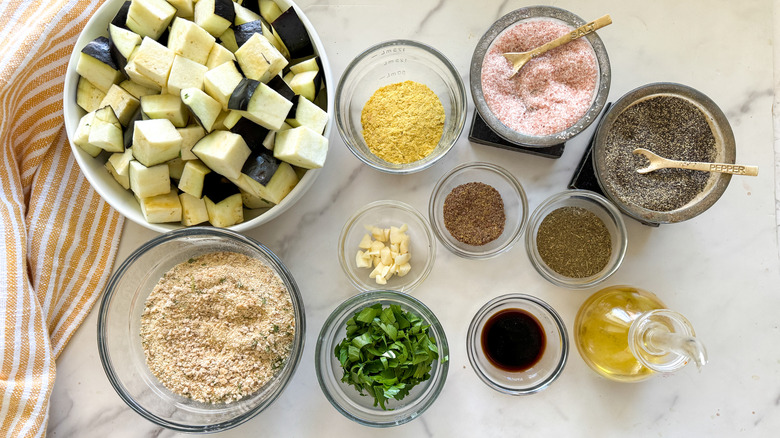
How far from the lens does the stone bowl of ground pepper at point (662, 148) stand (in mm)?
1463

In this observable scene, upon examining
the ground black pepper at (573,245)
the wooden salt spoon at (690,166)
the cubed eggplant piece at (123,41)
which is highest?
the wooden salt spoon at (690,166)

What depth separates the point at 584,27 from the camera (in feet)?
4.76

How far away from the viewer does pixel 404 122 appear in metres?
1.53

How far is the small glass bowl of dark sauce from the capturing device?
156cm

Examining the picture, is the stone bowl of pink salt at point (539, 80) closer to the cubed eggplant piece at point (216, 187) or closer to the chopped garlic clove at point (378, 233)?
the chopped garlic clove at point (378, 233)

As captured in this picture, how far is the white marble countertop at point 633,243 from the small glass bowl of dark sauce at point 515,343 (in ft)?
A: 0.25

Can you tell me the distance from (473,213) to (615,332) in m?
0.52

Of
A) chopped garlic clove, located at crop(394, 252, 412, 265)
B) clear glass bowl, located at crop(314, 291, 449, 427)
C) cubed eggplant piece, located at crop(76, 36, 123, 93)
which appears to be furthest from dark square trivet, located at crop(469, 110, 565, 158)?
cubed eggplant piece, located at crop(76, 36, 123, 93)

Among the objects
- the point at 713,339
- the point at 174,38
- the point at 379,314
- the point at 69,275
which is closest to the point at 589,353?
the point at 713,339

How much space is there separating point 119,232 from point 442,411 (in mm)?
1139

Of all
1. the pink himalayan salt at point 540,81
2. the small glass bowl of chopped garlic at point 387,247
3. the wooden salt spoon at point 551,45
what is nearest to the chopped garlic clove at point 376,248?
the small glass bowl of chopped garlic at point 387,247

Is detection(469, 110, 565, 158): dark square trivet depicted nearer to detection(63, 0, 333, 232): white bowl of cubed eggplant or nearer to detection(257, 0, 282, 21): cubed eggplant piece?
detection(63, 0, 333, 232): white bowl of cubed eggplant

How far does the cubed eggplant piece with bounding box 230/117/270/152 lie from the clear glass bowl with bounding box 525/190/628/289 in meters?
0.82

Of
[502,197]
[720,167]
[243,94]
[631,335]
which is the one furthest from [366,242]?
[720,167]
